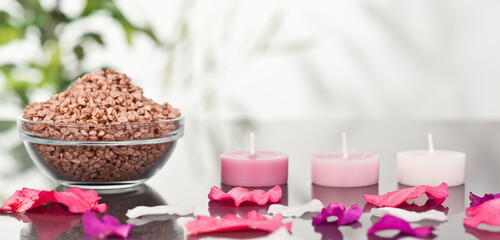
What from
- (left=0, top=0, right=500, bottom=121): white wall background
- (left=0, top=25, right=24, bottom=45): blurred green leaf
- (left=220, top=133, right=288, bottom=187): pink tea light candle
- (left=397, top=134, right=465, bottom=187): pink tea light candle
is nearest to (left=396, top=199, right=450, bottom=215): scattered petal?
(left=397, top=134, right=465, bottom=187): pink tea light candle

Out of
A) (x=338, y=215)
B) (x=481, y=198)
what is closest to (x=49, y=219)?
(x=338, y=215)

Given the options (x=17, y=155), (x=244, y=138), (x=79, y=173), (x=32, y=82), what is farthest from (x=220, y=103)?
(x=79, y=173)

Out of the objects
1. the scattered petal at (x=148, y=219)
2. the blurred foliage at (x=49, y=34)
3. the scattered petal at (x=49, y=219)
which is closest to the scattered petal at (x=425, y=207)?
the scattered petal at (x=148, y=219)

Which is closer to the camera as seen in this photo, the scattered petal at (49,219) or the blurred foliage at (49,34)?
the scattered petal at (49,219)

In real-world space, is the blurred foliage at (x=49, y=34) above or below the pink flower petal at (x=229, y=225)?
above

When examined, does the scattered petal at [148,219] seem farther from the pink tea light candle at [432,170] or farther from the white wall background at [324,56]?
the white wall background at [324,56]

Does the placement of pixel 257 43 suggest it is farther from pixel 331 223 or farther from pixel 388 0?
pixel 331 223
